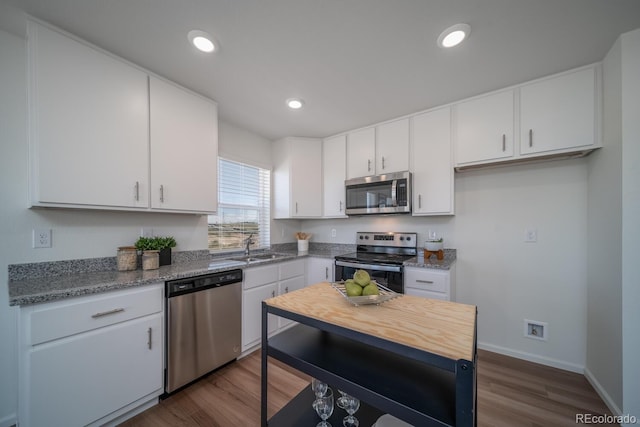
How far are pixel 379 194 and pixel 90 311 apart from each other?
260cm

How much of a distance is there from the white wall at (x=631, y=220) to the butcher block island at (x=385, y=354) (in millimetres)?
1329

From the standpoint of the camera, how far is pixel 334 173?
3.22 m

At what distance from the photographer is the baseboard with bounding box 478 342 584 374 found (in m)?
2.11

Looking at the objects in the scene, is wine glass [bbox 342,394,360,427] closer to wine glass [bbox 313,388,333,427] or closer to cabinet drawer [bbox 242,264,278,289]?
wine glass [bbox 313,388,333,427]

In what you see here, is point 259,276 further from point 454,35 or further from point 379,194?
point 454,35

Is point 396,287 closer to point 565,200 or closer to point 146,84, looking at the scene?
point 565,200

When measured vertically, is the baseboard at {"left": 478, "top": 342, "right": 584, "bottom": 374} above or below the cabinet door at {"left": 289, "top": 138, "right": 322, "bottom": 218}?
below

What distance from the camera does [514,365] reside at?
2.21 meters

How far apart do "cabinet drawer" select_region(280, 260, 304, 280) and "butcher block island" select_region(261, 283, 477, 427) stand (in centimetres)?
136

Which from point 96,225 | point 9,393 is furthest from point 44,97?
point 9,393

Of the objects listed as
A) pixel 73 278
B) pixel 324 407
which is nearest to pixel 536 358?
pixel 324 407

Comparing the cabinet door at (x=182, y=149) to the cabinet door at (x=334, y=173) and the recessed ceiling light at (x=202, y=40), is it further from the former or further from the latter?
the cabinet door at (x=334, y=173)

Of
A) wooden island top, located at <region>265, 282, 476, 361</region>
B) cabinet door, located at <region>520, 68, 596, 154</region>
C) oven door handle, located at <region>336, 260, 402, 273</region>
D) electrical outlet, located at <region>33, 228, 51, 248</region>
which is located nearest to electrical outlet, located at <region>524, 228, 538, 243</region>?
cabinet door, located at <region>520, 68, 596, 154</region>

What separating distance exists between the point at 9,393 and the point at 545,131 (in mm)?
4321
